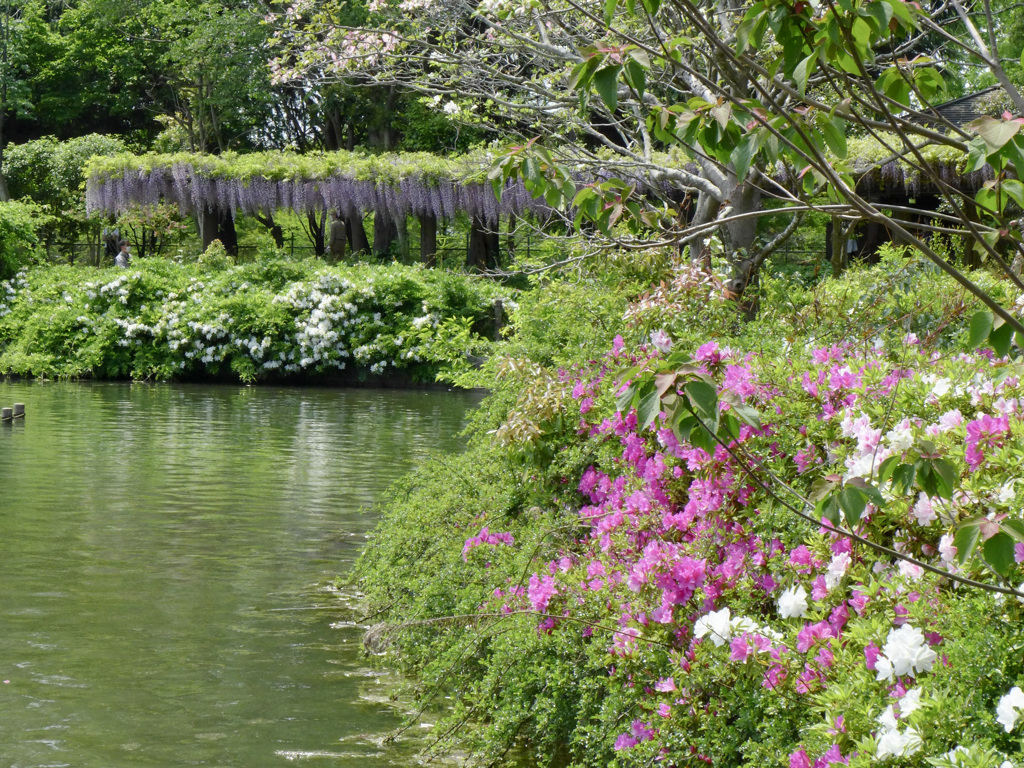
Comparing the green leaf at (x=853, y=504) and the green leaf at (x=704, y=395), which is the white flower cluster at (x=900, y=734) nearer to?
the green leaf at (x=853, y=504)

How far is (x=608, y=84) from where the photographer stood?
264 cm

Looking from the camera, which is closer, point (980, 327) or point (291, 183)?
point (980, 327)

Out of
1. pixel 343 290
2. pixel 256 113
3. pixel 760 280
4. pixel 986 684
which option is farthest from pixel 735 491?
pixel 256 113

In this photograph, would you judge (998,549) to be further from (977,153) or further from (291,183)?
(291,183)

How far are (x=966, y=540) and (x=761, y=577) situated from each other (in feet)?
5.99

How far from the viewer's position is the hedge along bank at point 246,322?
84.2 feet

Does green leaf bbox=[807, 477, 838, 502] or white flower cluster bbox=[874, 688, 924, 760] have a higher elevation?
green leaf bbox=[807, 477, 838, 502]

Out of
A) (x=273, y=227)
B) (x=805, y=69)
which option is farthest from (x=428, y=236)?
(x=805, y=69)

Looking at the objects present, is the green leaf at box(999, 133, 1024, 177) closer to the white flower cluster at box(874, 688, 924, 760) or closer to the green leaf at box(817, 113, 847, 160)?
the green leaf at box(817, 113, 847, 160)

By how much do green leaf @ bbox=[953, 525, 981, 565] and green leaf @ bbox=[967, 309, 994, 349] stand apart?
0.41m

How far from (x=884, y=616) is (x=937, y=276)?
17.5 feet

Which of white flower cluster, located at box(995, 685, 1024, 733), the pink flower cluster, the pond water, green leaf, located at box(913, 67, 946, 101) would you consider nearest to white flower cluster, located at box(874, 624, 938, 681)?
the pink flower cluster

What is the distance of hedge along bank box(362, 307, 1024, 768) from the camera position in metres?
2.89

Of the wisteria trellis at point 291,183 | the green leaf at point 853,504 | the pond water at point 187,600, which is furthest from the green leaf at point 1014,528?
the wisteria trellis at point 291,183
